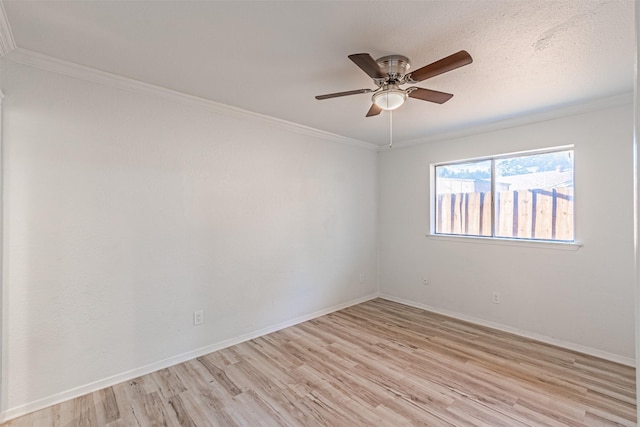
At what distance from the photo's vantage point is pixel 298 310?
3.52 metres

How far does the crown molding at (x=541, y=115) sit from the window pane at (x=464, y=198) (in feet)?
1.34

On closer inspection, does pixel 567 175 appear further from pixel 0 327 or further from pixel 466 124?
pixel 0 327

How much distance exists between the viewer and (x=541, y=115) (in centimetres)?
297

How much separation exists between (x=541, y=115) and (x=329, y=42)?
8.37 feet

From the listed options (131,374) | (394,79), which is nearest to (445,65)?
(394,79)

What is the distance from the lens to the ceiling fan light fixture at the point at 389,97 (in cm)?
198

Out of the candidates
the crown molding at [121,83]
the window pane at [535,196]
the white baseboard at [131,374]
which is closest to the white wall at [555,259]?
the window pane at [535,196]

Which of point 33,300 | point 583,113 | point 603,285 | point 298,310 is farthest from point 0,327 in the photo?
point 583,113

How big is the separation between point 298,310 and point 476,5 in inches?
127

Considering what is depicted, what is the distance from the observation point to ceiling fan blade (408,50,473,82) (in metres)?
1.54

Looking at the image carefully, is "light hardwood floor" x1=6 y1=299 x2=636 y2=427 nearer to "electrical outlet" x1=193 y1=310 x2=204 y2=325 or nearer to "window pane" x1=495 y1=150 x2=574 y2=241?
"electrical outlet" x1=193 y1=310 x2=204 y2=325

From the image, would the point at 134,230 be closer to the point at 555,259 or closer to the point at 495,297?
the point at 495,297

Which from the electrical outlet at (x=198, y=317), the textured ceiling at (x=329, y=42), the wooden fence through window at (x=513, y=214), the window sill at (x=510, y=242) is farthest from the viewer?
the wooden fence through window at (x=513, y=214)

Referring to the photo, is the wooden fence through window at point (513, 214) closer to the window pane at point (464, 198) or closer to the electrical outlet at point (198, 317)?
the window pane at point (464, 198)
